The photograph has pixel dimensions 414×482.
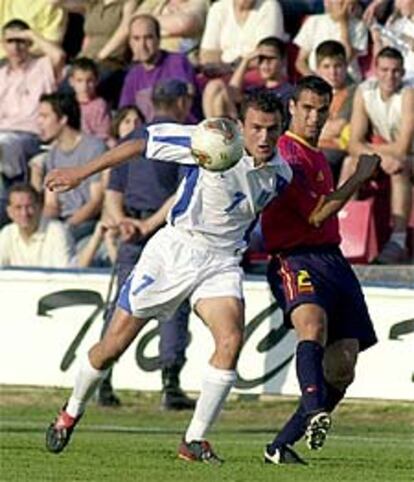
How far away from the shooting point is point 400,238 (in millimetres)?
18250

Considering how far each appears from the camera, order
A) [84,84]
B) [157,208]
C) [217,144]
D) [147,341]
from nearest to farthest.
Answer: [217,144] < [157,208] < [147,341] < [84,84]

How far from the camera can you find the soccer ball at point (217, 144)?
37.9 feet

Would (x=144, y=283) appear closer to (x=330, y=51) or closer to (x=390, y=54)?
(x=390, y=54)

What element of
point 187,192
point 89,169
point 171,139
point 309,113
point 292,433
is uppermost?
point 309,113

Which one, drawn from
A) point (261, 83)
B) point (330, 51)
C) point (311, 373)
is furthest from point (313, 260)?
point (261, 83)

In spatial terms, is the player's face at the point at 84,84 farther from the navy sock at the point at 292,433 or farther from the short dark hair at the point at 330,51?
the navy sock at the point at 292,433

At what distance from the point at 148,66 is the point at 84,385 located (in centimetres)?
836

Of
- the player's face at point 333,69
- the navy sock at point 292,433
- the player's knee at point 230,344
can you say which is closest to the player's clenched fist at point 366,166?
the player's knee at point 230,344

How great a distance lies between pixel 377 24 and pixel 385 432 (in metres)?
5.08

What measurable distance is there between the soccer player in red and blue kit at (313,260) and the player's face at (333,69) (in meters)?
6.63

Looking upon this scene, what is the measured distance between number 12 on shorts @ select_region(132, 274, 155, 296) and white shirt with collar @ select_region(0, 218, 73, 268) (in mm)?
6834

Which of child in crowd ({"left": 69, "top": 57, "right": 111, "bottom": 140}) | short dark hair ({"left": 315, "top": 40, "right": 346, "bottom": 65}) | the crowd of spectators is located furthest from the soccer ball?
child in crowd ({"left": 69, "top": 57, "right": 111, "bottom": 140})

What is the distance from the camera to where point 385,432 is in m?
15.9

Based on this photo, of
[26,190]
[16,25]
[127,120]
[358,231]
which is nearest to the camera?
[358,231]
